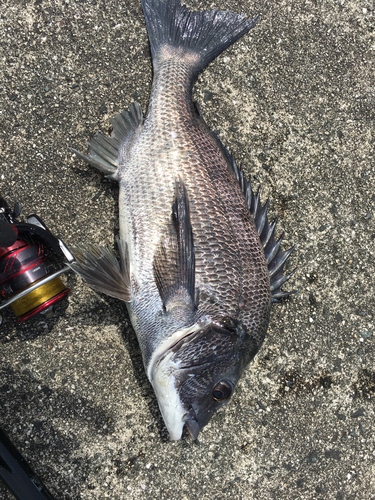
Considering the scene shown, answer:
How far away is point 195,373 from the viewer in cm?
187

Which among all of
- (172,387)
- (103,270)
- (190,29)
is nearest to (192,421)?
(172,387)

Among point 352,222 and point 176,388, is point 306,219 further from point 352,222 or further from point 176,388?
point 176,388

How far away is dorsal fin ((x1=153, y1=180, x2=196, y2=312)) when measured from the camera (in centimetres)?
193

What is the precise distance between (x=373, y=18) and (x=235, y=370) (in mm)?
3088

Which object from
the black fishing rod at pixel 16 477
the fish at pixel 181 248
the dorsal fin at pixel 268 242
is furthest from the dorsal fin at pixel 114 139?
→ the black fishing rod at pixel 16 477

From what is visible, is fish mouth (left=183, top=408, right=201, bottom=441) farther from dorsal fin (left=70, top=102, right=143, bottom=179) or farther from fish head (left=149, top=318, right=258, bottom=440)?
dorsal fin (left=70, top=102, right=143, bottom=179)

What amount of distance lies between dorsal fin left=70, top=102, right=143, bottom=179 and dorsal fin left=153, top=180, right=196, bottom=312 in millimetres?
587

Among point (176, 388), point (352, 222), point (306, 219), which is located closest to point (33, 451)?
point (176, 388)

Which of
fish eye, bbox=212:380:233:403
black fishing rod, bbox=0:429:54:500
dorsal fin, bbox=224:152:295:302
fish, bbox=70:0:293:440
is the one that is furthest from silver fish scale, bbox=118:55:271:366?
black fishing rod, bbox=0:429:54:500

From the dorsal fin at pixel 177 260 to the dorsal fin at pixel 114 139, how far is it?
1.93ft

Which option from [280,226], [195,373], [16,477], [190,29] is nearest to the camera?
[195,373]

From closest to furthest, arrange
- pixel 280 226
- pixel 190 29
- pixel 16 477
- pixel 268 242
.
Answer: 1. pixel 16 477
2. pixel 268 242
3. pixel 190 29
4. pixel 280 226

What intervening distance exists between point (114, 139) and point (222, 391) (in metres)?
1.78

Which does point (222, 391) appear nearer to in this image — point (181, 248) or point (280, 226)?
point (181, 248)
